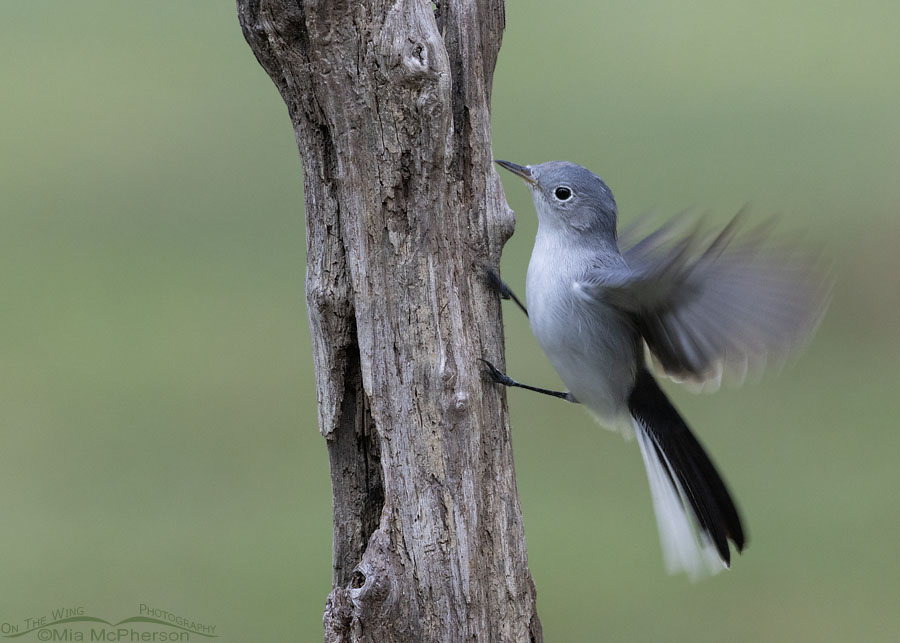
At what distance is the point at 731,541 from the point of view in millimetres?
2375

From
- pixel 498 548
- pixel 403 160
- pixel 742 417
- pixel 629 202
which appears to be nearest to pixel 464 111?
pixel 403 160

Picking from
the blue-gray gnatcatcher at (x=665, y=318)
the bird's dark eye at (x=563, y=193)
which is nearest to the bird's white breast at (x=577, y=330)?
the blue-gray gnatcatcher at (x=665, y=318)

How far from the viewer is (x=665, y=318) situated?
7.13 ft

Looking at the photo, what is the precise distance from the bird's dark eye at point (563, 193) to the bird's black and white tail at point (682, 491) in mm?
471

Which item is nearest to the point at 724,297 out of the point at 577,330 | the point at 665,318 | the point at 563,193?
the point at 665,318

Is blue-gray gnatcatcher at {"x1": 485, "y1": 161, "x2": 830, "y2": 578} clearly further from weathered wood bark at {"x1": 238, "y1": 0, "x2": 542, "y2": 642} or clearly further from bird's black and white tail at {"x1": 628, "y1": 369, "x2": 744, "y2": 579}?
weathered wood bark at {"x1": 238, "y1": 0, "x2": 542, "y2": 642}

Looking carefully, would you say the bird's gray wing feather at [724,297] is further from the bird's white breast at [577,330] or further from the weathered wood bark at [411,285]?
the weathered wood bark at [411,285]

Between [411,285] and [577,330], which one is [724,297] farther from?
[411,285]

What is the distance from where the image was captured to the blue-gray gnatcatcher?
196 cm

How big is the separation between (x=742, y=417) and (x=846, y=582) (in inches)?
Result: 50.7

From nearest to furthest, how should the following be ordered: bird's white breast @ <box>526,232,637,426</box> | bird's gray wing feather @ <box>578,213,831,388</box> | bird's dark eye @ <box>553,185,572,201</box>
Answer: bird's gray wing feather @ <box>578,213,831,388</box> → bird's white breast @ <box>526,232,637,426</box> → bird's dark eye @ <box>553,185,572,201</box>

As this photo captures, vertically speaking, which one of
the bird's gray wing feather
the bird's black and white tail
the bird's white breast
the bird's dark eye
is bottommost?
the bird's black and white tail

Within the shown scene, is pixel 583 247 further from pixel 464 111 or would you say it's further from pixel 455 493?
pixel 455 493

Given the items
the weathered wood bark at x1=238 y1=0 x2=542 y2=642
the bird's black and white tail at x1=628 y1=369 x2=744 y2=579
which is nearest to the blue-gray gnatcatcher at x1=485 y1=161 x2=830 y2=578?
the bird's black and white tail at x1=628 y1=369 x2=744 y2=579
